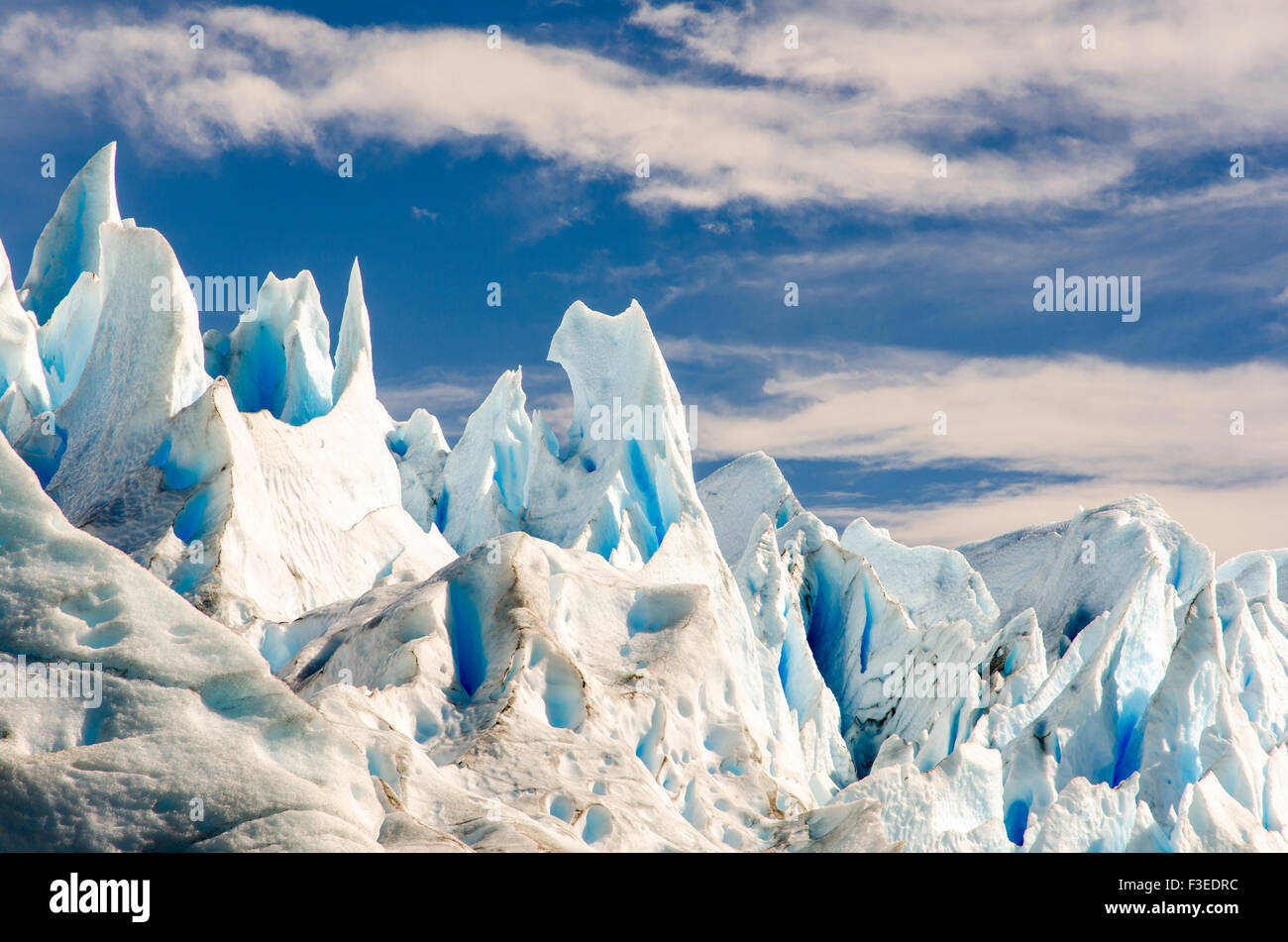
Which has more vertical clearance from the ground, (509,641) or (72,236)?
(72,236)

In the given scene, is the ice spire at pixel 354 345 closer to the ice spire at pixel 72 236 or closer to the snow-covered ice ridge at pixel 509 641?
the snow-covered ice ridge at pixel 509 641

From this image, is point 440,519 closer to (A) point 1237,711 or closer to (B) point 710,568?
(B) point 710,568

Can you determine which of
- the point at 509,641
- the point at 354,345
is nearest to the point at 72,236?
the point at 354,345

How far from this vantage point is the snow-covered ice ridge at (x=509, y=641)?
309 inches

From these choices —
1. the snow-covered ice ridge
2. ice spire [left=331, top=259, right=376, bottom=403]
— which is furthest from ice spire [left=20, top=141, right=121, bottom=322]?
ice spire [left=331, top=259, right=376, bottom=403]

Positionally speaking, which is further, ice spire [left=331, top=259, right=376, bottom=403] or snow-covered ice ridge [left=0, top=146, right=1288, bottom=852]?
ice spire [left=331, top=259, right=376, bottom=403]

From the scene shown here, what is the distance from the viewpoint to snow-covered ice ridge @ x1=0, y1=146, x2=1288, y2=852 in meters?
7.85

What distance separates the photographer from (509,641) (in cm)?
1277

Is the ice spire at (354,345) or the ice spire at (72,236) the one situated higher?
the ice spire at (72,236)

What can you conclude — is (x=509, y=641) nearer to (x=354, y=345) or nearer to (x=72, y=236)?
(x=354, y=345)

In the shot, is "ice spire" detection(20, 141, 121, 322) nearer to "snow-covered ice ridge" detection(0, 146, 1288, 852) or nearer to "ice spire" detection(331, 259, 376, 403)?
"snow-covered ice ridge" detection(0, 146, 1288, 852)

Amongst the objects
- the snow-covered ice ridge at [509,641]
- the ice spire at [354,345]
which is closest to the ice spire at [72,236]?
the snow-covered ice ridge at [509,641]
